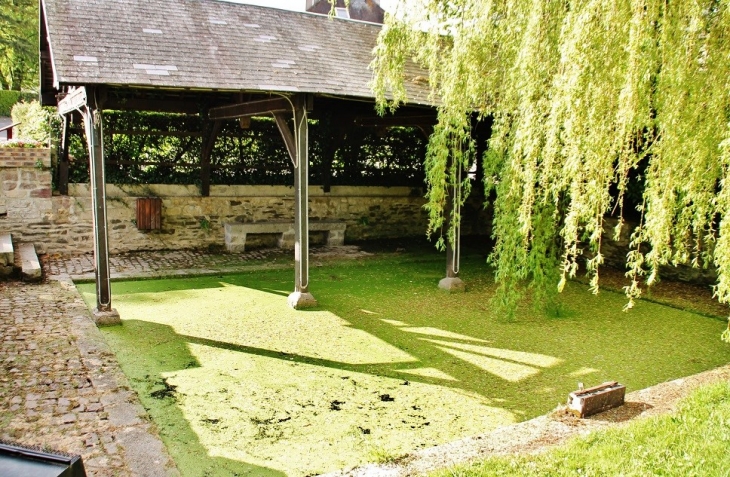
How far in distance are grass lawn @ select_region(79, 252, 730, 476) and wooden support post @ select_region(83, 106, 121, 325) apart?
29 cm

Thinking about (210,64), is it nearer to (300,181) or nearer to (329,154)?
(300,181)

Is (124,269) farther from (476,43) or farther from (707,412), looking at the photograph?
(707,412)

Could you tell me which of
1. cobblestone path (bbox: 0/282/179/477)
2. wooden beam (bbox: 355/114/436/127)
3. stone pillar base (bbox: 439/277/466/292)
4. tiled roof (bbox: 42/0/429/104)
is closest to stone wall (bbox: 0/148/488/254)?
wooden beam (bbox: 355/114/436/127)

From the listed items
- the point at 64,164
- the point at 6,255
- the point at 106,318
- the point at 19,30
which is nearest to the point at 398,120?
the point at 106,318

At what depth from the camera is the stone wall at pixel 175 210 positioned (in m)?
8.00

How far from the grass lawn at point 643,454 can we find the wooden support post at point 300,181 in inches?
146

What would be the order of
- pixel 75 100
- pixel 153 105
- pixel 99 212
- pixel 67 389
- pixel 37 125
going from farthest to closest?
pixel 37 125, pixel 153 105, pixel 75 100, pixel 99 212, pixel 67 389

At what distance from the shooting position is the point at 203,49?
6.17 metres

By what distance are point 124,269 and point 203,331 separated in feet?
9.65

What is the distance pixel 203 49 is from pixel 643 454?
5.61 meters

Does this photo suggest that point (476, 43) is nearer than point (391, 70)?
Yes

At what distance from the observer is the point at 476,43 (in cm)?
464

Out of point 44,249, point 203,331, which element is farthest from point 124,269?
point 203,331

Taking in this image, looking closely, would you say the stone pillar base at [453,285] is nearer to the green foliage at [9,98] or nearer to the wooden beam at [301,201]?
the wooden beam at [301,201]
